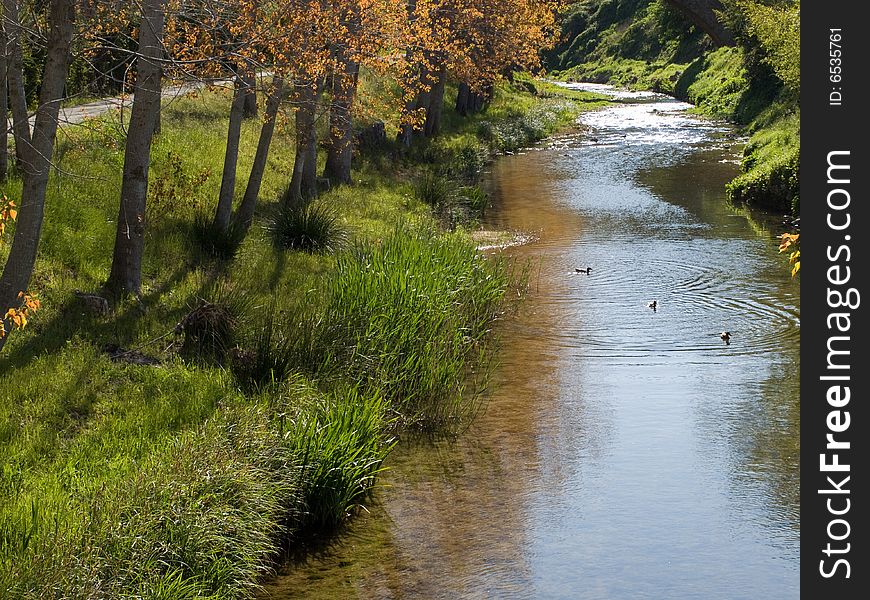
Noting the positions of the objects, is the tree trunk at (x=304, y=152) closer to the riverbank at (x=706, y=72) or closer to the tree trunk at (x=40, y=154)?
the tree trunk at (x=40, y=154)

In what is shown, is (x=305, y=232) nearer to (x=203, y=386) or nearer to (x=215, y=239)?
(x=215, y=239)

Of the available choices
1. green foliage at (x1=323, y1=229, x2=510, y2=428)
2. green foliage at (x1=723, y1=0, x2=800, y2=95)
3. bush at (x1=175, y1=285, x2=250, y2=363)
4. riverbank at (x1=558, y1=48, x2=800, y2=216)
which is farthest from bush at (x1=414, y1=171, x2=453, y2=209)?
green foliage at (x1=723, y1=0, x2=800, y2=95)

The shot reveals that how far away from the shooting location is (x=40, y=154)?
31.8 feet

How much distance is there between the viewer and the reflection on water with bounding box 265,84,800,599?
922 cm

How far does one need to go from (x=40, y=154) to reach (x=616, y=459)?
6524 millimetres

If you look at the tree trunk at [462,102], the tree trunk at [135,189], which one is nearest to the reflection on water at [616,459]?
the tree trunk at [135,189]

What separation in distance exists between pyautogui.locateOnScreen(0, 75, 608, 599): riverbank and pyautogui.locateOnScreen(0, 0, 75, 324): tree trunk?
3.95 feet

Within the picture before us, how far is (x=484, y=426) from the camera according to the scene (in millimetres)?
12562

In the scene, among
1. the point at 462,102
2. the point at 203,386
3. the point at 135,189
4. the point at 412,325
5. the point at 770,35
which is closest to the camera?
the point at 203,386

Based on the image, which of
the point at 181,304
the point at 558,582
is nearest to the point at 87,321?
the point at 181,304

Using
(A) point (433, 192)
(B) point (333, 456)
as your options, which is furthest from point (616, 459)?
(A) point (433, 192)

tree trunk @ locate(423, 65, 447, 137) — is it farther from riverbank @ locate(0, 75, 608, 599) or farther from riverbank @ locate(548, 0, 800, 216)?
riverbank @ locate(0, 75, 608, 599)

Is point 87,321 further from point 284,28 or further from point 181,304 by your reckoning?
point 284,28

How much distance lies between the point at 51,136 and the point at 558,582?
19.7 ft
